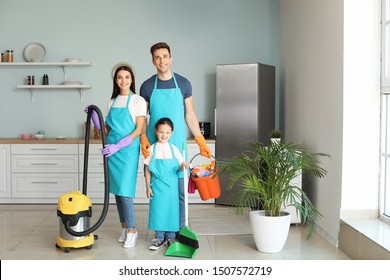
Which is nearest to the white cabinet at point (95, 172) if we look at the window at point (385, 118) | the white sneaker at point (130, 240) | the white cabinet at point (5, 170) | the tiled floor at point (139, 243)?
the tiled floor at point (139, 243)

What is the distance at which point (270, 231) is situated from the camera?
13.2 feet

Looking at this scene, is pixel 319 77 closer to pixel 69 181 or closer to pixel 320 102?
pixel 320 102

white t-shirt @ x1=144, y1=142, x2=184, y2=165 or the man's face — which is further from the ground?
the man's face

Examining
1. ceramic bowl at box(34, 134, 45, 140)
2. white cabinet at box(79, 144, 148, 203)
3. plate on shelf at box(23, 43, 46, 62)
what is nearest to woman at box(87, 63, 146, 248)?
white cabinet at box(79, 144, 148, 203)

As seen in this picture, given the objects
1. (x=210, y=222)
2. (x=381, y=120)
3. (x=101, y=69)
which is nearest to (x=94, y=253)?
(x=210, y=222)

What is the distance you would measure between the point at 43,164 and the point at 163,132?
8.30 ft

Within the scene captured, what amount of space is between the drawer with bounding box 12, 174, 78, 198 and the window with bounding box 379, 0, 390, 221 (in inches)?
134

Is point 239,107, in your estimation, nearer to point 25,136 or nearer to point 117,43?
point 117,43

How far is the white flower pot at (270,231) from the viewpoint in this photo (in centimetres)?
402

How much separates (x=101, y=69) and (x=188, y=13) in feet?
4.01

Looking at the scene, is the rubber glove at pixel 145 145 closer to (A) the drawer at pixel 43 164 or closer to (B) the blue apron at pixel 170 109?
(B) the blue apron at pixel 170 109

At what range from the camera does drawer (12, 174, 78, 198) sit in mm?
6180

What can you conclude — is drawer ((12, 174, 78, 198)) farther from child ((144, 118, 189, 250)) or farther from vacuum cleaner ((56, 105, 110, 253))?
child ((144, 118, 189, 250))

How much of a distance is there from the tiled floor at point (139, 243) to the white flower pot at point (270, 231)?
0.20 feet
